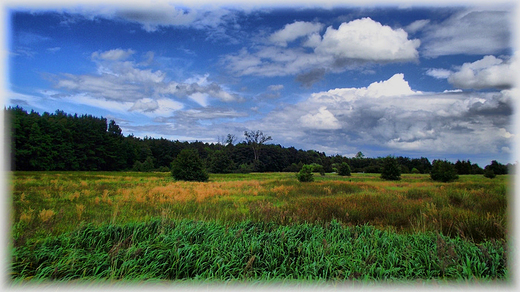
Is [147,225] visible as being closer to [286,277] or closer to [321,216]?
[286,277]

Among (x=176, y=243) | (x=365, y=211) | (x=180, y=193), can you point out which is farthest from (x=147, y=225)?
(x=365, y=211)

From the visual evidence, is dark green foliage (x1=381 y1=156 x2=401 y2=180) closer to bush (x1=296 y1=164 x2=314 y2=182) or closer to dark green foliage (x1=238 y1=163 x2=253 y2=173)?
bush (x1=296 y1=164 x2=314 y2=182)

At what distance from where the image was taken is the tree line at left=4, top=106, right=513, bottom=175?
8562mm

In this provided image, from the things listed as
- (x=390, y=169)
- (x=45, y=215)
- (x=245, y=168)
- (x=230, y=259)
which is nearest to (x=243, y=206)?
(x=230, y=259)

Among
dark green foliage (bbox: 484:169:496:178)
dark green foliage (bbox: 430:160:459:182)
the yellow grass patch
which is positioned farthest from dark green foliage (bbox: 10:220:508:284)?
dark green foliage (bbox: 430:160:459:182)

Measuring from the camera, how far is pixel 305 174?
15.6 metres

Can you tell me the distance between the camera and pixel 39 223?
15.9 feet

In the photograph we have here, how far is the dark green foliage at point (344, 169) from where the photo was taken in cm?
1630

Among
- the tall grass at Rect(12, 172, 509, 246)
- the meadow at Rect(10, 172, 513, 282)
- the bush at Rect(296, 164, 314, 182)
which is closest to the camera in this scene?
the meadow at Rect(10, 172, 513, 282)

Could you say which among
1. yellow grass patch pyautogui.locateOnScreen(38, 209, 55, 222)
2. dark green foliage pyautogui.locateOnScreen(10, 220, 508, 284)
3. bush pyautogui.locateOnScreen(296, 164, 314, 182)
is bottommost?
dark green foliage pyautogui.locateOnScreen(10, 220, 508, 284)

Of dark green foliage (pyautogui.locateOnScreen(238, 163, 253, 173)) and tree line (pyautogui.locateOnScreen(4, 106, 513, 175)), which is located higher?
tree line (pyautogui.locateOnScreen(4, 106, 513, 175))

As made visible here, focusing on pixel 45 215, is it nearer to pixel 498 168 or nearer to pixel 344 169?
pixel 498 168

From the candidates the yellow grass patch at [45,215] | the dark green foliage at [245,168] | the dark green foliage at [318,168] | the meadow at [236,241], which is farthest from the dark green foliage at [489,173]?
the yellow grass patch at [45,215]

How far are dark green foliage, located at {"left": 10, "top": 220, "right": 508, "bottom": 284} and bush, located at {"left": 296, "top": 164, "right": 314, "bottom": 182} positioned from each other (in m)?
10.8
